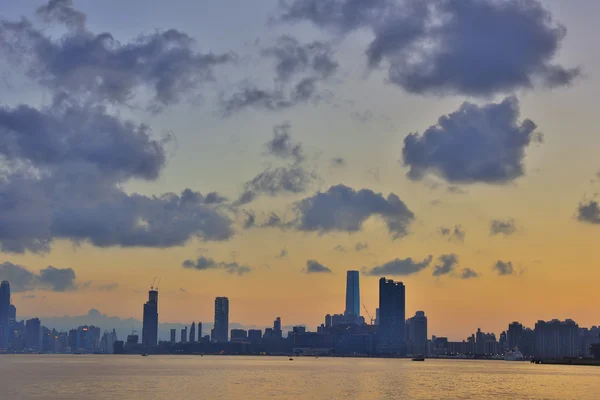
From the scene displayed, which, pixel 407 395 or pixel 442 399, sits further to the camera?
pixel 407 395

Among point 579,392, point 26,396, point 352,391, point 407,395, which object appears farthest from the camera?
point 579,392

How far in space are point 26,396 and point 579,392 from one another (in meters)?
Result: 136

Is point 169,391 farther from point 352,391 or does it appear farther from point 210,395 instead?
point 352,391

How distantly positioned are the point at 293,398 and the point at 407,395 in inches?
1110

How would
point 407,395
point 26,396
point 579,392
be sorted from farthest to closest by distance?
1. point 579,392
2. point 407,395
3. point 26,396

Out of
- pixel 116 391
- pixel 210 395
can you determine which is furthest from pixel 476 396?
pixel 116 391

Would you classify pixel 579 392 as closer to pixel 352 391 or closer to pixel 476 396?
pixel 476 396

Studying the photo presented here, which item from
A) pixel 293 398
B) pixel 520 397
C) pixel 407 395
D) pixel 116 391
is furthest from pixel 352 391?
pixel 116 391

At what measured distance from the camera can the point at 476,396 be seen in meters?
163

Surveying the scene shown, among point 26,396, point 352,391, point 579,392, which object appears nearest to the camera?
point 26,396

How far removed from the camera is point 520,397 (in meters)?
164

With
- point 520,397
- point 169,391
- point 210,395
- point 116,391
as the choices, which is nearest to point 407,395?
point 520,397

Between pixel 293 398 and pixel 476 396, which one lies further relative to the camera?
pixel 476 396

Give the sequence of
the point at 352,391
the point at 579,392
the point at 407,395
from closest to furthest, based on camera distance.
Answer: the point at 407,395 < the point at 352,391 < the point at 579,392
